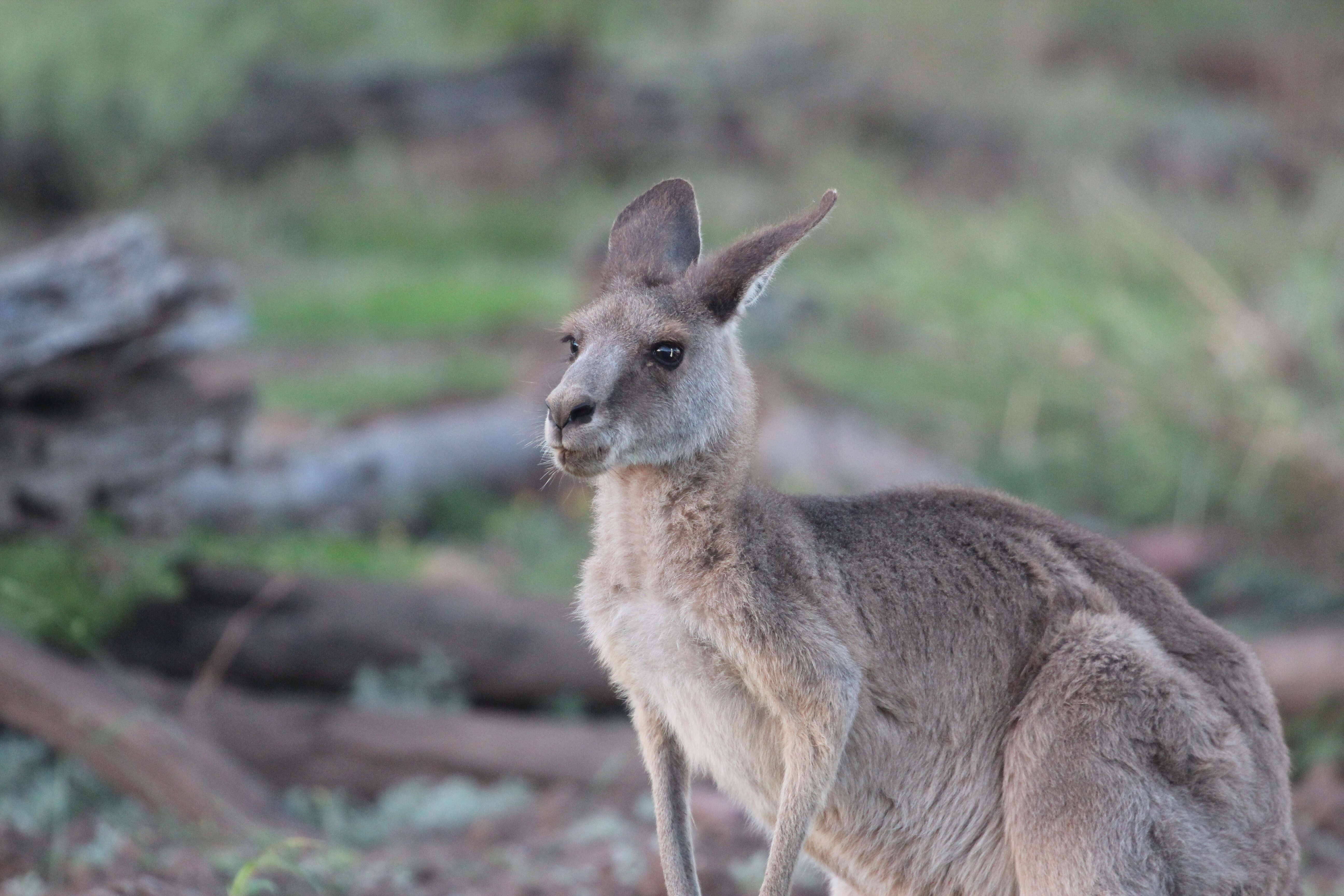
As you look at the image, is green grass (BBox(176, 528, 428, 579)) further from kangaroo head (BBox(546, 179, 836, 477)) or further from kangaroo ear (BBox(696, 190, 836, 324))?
kangaroo ear (BBox(696, 190, 836, 324))

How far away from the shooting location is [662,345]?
345 centimetres

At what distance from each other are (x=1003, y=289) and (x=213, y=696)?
5427mm

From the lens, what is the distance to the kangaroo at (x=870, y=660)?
327cm

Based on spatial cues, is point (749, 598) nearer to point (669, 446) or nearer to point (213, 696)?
point (669, 446)

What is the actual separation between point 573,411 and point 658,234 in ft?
2.29

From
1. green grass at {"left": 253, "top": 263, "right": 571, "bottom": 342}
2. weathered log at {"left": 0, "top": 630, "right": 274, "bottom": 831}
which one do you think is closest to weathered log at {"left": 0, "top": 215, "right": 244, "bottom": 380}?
weathered log at {"left": 0, "top": 630, "right": 274, "bottom": 831}

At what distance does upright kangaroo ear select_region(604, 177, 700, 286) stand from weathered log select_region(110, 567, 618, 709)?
278 cm

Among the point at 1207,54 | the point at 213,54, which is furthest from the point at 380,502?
the point at 1207,54

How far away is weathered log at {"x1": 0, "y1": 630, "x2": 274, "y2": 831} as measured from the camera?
16.7ft

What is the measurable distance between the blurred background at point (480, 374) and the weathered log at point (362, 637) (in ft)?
0.06

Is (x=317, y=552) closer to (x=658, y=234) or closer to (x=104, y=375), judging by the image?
(x=104, y=375)

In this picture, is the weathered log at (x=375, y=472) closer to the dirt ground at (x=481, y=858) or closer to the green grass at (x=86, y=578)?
the green grass at (x=86, y=578)

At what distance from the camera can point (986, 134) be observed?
17297mm

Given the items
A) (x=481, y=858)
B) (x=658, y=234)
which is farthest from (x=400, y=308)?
(x=658, y=234)
